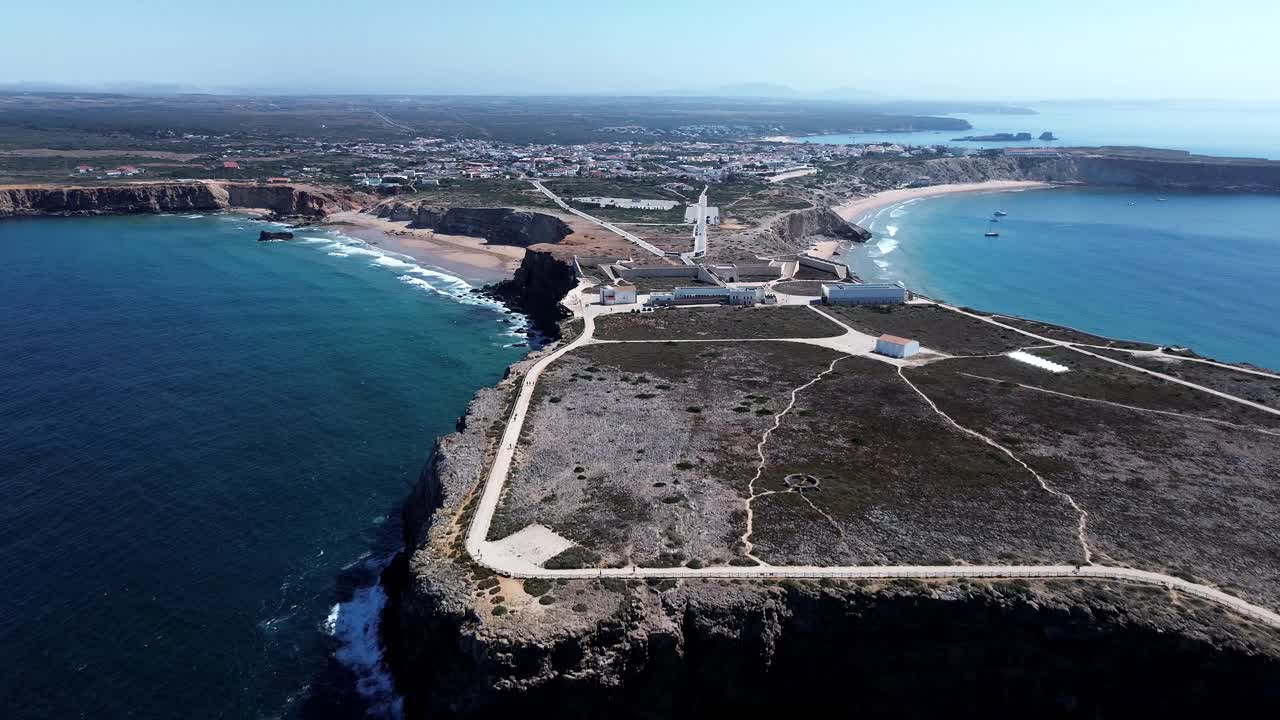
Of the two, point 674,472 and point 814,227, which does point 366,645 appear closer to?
point 674,472

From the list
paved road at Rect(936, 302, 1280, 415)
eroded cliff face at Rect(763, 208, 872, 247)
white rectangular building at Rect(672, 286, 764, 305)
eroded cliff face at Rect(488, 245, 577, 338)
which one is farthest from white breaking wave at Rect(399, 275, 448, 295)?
paved road at Rect(936, 302, 1280, 415)

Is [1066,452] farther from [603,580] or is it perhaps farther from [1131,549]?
[603,580]

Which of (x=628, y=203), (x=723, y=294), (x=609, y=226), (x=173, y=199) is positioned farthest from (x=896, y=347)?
(x=173, y=199)

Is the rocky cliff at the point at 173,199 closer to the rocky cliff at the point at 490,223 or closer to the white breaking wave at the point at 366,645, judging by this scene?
the rocky cliff at the point at 490,223

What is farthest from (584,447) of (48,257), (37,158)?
(37,158)

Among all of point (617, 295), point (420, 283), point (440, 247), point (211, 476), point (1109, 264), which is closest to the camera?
point (211, 476)

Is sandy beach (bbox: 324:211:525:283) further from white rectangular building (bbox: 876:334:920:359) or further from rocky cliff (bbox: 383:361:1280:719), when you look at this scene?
rocky cliff (bbox: 383:361:1280:719)

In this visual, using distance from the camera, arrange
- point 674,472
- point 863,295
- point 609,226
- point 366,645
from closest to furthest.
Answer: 1. point 366,645
2. point 674,472
3. point 863,295
4. point 609,226
